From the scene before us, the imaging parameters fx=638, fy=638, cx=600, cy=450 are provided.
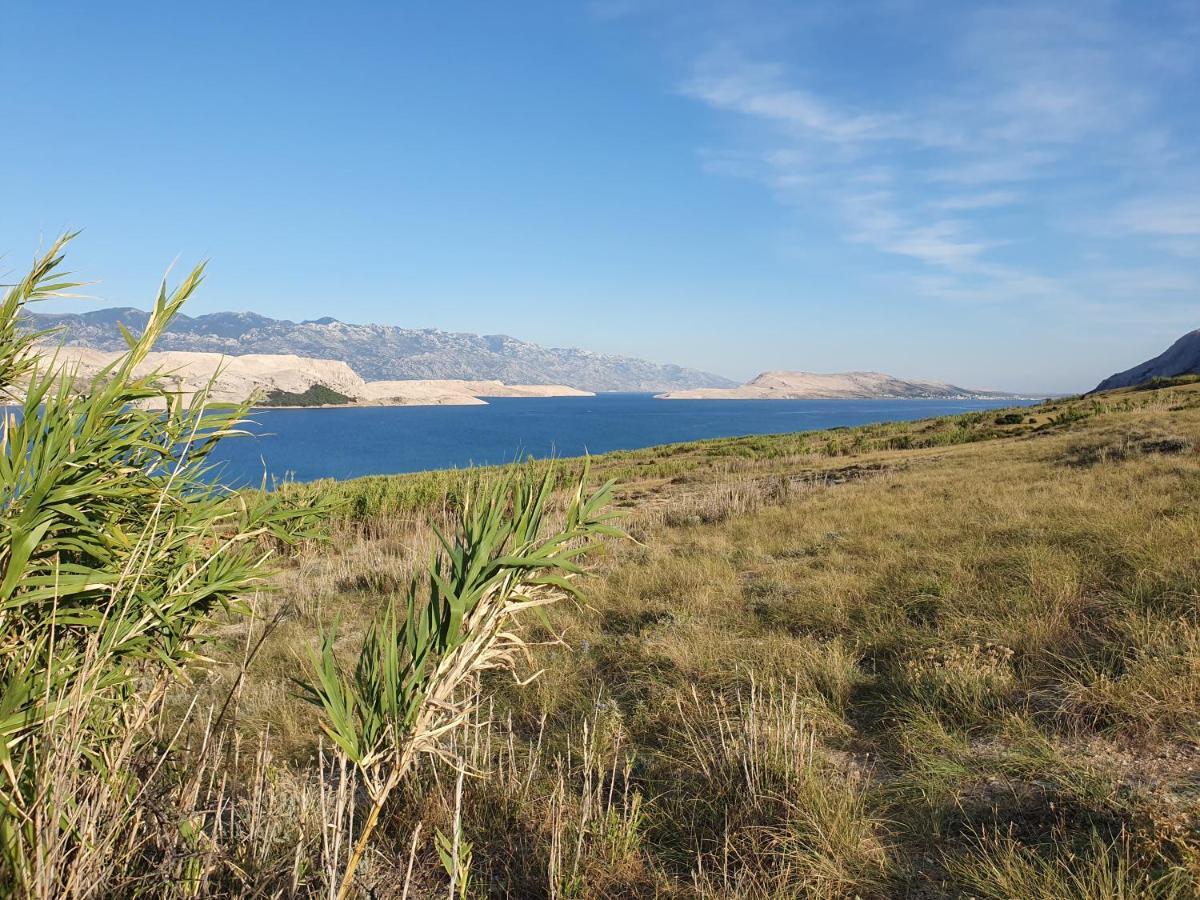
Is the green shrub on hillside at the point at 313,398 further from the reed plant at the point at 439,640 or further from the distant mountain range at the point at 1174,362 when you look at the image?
the reed plant at the point at 439,640

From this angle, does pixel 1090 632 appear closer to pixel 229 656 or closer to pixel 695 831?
pixel 695 831

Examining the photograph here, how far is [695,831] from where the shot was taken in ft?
11.2

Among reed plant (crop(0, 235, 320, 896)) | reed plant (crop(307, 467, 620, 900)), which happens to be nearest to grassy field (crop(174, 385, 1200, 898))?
reed plant (crop(307, 467, 620, 900))

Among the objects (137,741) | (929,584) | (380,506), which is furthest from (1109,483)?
(380,506)

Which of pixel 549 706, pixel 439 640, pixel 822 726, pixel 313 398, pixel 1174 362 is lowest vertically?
pixel 313 398

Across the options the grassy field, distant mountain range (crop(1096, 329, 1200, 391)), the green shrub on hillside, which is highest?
distant mountain range (crop(1096, 329, 1200, 391))

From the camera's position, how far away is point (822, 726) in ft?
14.0

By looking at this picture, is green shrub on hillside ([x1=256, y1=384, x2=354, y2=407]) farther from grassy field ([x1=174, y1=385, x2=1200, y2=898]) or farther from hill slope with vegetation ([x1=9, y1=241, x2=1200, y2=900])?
hill slope with vegetation ([x1=9, y1=241, x2=1200, y2=900])

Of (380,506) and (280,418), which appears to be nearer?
(380,506)

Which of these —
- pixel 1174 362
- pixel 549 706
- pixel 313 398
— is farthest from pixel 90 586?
pixel 313 398

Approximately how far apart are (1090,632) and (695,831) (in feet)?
11.9

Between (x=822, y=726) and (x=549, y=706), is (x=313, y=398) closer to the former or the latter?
(x=549, y=706)

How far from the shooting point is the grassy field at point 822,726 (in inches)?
114

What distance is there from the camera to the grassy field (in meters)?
2.89
